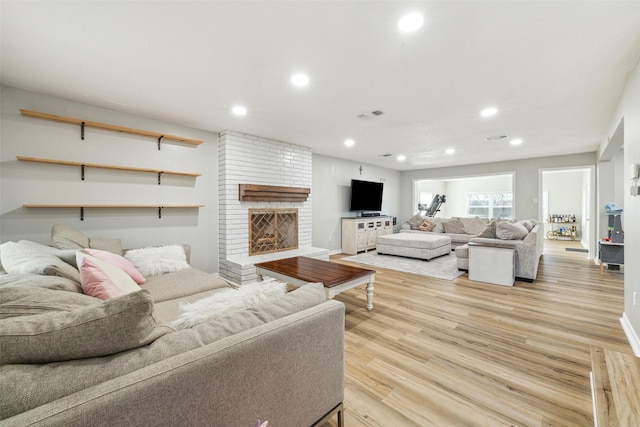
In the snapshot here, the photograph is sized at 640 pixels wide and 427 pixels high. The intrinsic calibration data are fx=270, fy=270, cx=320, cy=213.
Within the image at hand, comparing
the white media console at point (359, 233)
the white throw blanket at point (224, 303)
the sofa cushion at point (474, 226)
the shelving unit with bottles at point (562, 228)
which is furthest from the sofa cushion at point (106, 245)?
the shelving unit with bottles at point (562, 228)

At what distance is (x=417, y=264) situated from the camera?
17.4ft

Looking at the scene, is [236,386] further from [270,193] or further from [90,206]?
[270,193]

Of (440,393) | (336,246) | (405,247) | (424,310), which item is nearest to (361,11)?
(440,393)

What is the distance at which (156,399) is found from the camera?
772 mm

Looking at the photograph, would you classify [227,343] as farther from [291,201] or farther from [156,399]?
[291,201]

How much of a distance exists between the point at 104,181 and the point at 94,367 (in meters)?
3.20

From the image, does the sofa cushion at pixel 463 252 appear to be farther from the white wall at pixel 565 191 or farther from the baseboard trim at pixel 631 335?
the white wall at pixel 565 191

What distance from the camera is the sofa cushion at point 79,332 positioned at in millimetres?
723

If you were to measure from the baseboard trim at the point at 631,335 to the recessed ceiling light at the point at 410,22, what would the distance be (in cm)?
296

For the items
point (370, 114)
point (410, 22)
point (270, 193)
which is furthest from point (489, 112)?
point (270, 193)

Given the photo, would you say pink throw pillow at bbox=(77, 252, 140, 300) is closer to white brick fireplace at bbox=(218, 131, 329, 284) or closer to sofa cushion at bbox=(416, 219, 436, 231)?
white brick fireplace at bbox=(218, 131, 329, 284)

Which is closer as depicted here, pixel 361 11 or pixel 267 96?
pixel 361 11

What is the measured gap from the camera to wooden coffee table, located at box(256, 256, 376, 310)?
2629 mm

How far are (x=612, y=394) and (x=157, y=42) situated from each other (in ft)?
10.5
